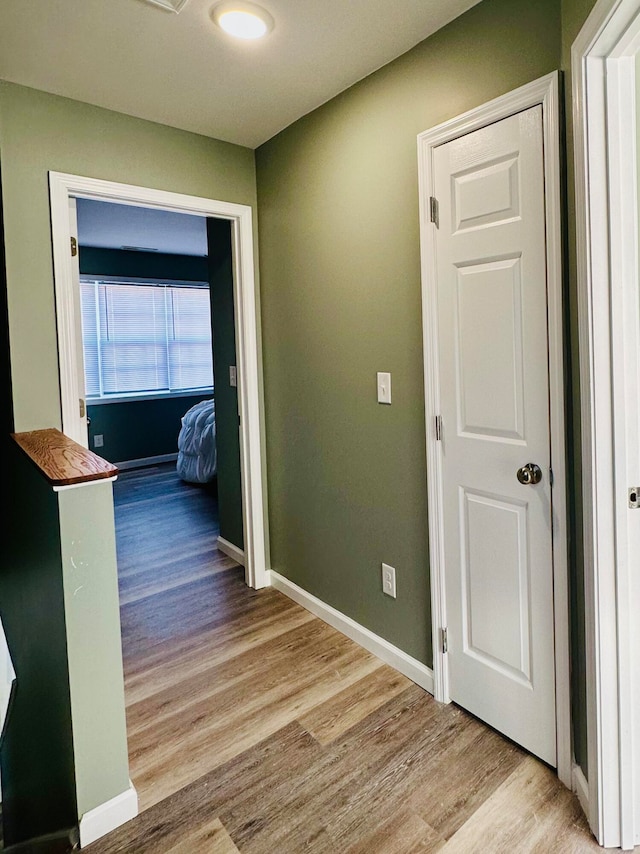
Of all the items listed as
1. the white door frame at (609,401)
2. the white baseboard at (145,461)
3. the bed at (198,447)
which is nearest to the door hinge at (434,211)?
the white door frame at (609,401)

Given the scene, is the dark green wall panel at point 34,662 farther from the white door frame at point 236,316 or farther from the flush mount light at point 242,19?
the flush mount light at point 242,19

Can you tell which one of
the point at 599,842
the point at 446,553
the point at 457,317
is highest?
the point at 457,317

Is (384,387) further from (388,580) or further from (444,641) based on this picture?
(444,641)

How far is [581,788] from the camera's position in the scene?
1.55 metres

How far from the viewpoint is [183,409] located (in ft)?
22.5

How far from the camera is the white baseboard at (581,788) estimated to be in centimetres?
151

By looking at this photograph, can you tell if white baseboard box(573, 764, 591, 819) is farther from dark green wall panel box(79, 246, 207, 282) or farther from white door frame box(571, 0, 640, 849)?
dark green wall panel box(79, 246, 207, 282)

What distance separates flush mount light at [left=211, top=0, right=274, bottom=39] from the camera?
1.67 m

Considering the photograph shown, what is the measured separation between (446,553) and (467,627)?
26 cm

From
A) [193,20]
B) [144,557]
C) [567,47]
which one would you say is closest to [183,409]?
[144,557]

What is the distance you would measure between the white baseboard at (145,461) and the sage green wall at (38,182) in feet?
13.8

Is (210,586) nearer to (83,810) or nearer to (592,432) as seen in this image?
(83,810)

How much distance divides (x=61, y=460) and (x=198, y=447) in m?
3.83

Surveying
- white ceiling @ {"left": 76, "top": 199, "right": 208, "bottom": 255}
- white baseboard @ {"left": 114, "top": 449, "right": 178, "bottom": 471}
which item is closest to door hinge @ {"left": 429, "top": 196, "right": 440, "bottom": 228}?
white ceiling @ {"left": 76, "top": 199, "right": 208, "bottom": 255}
